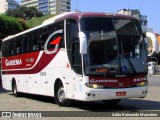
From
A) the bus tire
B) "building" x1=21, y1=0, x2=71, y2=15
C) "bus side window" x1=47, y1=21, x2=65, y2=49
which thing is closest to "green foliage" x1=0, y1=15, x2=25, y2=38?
"bus side window" x1=47, y1=21, x2=65, y2=49

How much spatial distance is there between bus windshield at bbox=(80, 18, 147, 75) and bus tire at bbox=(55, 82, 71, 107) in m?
2.06

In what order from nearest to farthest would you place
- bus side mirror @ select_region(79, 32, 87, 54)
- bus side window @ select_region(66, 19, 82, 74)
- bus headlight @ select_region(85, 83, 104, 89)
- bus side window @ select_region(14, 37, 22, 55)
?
bus side mirror @ select_region(79, 32, 87, 54) → bus headlight @ select_region(85, 83, 104, 89) → bus side window @ select_region(66, 19, 82, 74) → bus side window @ select_region(14, 37, 22, 55)

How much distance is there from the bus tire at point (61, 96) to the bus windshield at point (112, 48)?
206 cm

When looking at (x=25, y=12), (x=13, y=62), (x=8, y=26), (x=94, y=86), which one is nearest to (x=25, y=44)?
(x=13, y=62)

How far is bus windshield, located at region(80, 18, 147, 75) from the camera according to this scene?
12945 millimetres

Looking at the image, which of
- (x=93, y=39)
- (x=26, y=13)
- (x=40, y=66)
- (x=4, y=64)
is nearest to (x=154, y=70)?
(x=4, y=64)

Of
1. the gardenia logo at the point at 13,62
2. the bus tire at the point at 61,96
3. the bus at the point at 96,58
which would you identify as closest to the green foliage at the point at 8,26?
the gardenia logo at the point at 13,62

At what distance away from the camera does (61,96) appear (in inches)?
579

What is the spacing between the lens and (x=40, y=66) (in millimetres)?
17000

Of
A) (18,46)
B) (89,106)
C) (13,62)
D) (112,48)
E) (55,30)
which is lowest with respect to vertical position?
(89,106)

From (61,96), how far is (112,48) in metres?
2.88

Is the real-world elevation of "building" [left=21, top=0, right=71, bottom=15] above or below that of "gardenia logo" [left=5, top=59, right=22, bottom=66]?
above

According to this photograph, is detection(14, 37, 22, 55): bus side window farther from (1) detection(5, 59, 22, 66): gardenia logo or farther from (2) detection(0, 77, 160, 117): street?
(2) detection(0, 77, 160, 117): street

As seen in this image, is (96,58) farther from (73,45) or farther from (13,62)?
(13,62)
